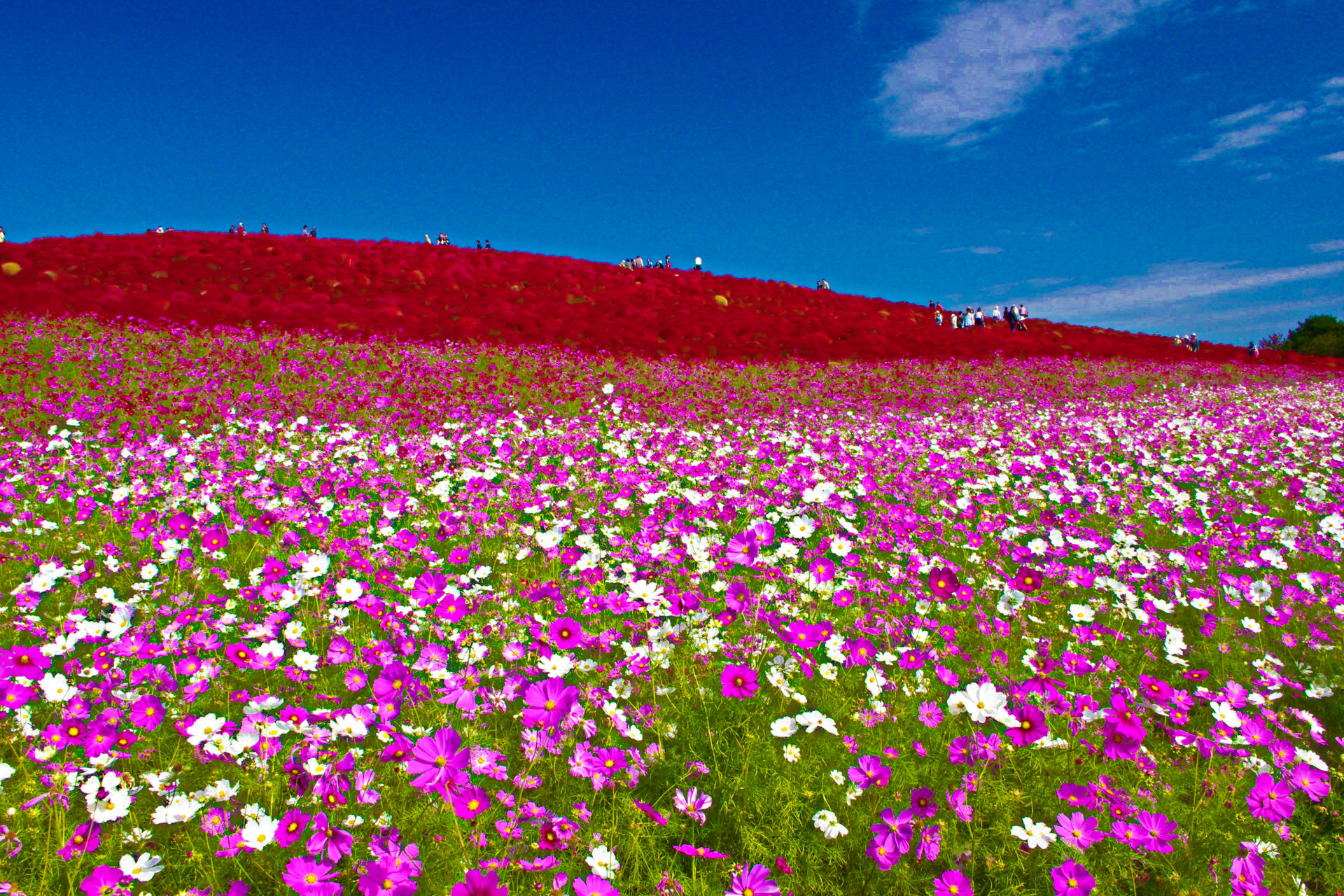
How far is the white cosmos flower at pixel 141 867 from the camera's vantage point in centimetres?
191

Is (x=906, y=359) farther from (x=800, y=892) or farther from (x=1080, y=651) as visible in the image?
(x=800, y=892)

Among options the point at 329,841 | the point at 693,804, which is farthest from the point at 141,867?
the point at 693,804

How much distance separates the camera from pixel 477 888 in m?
1.85

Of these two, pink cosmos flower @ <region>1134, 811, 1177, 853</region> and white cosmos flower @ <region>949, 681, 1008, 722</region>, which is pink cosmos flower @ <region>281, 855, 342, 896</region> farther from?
pink cosmos flower @ <region>1134, 811, 1177, 853</region>

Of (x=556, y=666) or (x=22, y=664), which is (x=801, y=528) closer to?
(x=556, y=666)

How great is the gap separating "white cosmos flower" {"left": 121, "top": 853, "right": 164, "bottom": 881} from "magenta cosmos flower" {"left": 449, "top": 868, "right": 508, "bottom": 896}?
84cm

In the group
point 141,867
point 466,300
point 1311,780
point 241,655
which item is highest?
point 466,300

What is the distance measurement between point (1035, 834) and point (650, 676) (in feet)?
4.81

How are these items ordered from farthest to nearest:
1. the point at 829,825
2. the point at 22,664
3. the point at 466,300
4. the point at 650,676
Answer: the point at 466,300 < the point at 650,676 < the point at 22,664 < the point at 829,825

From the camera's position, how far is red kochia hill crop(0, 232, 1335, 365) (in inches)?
666

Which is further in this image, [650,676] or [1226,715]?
[650,676]

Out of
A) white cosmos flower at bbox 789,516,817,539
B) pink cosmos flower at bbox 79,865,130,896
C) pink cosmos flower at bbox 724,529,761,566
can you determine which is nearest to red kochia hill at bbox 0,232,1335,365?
white cosmos flower at bbox 789,516,817,539

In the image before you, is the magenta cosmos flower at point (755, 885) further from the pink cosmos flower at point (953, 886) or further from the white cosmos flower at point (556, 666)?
the white cosmos flower at point (556, 666)

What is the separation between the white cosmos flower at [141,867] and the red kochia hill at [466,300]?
15182 mm
